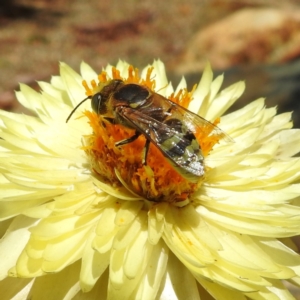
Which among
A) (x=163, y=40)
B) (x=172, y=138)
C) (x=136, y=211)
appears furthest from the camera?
(x=163, y=40)

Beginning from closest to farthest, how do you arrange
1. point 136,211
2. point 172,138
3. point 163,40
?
1. point 172,138
2. point 136,211
3. point 163,40

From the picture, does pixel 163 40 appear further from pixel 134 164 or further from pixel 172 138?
pixel 172 138

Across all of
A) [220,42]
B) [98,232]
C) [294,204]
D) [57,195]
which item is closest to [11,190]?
[57,195]

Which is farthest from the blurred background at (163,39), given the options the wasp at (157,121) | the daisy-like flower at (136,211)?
the wasp at (157,121)

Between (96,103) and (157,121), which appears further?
(96,103)

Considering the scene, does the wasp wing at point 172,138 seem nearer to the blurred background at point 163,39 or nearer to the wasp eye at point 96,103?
the wasp eye at point 96,103

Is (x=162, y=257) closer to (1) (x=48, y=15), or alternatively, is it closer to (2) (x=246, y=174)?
(2) (x=246, y=174)

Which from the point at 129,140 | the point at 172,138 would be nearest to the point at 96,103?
the point at 129,140

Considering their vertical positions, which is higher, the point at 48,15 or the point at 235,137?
the point at 48,15
